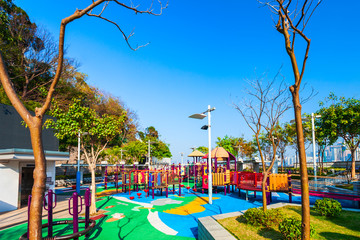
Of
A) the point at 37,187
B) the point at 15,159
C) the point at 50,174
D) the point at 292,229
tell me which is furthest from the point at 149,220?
the point at 50,174

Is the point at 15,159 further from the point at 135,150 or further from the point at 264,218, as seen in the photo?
the point at 135,150

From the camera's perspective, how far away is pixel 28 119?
320cm

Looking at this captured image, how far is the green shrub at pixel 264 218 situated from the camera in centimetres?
740

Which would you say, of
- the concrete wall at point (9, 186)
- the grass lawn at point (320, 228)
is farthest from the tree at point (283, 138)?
the concrete wall at point (9, 186)

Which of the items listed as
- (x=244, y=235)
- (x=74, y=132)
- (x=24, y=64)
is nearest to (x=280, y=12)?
(x=244, y=235)

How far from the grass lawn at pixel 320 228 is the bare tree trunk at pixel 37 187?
17.9 ft

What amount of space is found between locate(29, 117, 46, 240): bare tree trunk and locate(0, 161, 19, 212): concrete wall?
13.5 m

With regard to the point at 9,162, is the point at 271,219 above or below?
below

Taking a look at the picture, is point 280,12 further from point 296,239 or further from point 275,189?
point 275,189

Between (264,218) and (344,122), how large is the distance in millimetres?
23980

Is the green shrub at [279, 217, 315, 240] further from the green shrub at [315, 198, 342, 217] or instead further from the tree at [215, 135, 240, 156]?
the tree at [215, 135, 240, 156]

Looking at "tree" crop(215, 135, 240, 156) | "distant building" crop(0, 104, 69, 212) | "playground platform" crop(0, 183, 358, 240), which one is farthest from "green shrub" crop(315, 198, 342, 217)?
"tree" crop(215, 135, 240, 156)

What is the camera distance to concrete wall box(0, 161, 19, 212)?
43.3ft

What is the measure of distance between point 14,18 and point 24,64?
19.6 feet
